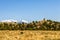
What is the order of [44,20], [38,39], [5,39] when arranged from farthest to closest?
[44,20] < [38,39] < [5,39]

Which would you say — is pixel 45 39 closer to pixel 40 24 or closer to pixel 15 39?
pixel 15 39

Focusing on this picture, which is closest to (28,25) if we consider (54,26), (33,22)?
(33,22)

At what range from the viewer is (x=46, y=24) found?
59969 mm

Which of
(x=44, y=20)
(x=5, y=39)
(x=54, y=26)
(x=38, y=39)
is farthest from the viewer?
(x=44, y=20)

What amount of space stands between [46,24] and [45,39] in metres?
31.7

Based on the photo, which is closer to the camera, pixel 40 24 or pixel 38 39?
pixel 38 39

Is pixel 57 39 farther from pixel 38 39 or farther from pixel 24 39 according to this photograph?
pixel 24 39

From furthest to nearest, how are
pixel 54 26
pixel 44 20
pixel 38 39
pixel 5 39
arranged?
pixel 44 20 → pixel 54 26 → pixel 38 39 → pixel 5 39

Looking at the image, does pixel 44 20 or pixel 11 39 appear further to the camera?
pixel 44 20

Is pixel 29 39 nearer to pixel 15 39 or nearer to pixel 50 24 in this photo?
pixel 15 39

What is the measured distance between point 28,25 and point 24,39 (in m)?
34.5

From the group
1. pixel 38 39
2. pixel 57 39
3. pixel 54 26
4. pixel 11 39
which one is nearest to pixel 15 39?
pixel 11 39

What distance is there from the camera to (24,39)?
90.0ft

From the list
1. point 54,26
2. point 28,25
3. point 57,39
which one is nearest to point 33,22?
point 28,25
